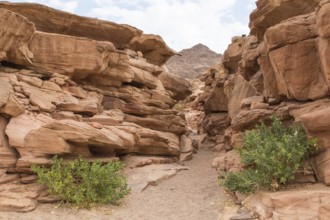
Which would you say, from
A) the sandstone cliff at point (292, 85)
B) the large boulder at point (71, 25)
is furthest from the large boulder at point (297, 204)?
the large boulder at point (71, 25)

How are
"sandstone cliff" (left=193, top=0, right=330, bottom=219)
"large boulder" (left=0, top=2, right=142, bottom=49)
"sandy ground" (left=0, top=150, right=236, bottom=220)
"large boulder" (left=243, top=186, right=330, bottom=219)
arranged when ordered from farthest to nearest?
"large boulder" (left=0, top=2, right=142, bottom=49)
"sandy ground" (left=0, top=150, right=236, bottom=220)
"sandstone cliff" (left=193, top=0, right=330, bottom=219)
"large boulder" (left=243, top=186, right=330, bottom=219)

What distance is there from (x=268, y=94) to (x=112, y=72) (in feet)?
40.6

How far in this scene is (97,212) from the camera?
12852 millimetres

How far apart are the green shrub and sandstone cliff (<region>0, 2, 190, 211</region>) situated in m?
0.69

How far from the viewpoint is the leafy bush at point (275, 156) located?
12.0m

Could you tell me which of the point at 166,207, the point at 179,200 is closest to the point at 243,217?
the point at 166,207

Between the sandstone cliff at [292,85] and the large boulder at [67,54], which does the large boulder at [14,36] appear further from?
the sandstone cliff at [292,85]

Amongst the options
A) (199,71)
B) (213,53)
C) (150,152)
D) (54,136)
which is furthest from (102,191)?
(213,53)

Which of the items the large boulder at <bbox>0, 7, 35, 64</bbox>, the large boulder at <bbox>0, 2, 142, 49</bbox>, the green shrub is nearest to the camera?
the green shrub

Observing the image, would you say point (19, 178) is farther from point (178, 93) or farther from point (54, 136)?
point (178, 93)

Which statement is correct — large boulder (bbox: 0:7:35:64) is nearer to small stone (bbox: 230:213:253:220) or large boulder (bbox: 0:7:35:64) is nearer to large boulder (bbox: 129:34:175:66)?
large boulder (bbox: 129:34:175:66)

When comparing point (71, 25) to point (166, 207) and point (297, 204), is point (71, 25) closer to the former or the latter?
point (166, 207)

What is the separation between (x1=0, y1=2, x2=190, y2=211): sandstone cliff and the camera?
14.6 m

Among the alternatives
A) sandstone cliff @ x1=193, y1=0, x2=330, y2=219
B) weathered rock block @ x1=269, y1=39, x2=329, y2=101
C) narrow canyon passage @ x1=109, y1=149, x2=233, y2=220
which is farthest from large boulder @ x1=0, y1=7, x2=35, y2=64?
weathered rock block @ x1=269, y1=39, x2=329, y2=101
